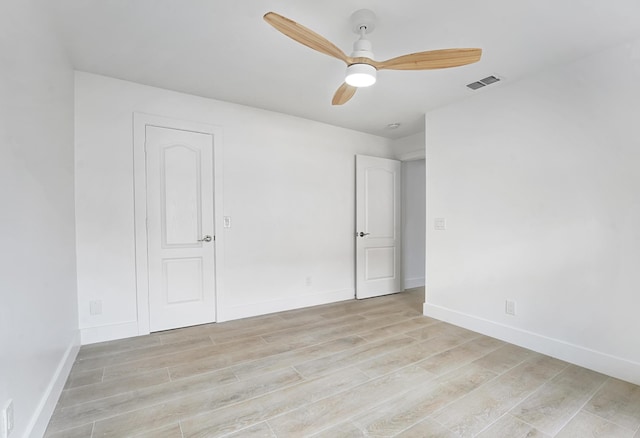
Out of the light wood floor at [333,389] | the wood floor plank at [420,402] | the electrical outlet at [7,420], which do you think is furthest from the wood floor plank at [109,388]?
the wood floor plank at [420,402]

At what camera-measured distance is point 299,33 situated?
154 centimetres

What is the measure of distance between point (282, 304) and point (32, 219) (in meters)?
2.61

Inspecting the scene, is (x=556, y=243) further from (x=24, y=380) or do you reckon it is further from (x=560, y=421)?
(x=24, y=380)

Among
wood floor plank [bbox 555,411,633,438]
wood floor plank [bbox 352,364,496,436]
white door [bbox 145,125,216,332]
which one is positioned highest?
white door [bbox 145,125,216,332]

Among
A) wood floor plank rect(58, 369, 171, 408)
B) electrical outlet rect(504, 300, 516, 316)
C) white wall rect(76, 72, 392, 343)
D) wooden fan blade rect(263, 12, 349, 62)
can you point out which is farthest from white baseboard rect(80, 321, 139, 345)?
electrical outlet rect(504, 300, 516, 316)

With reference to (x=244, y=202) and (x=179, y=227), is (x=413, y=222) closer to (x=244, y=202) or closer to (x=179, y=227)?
(x=244, y=202)

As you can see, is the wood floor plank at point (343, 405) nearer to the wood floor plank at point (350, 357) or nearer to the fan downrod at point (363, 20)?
the wood floor plank at point (350, 357)

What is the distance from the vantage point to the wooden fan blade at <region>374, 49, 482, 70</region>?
5.57 ft

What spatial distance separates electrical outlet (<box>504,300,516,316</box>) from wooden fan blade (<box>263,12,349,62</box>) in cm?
259

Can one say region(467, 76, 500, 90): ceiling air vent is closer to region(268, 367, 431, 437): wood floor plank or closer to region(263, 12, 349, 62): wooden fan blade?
region(263, 12, 349, 62): wooden fan blade

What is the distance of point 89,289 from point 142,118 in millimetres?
1658

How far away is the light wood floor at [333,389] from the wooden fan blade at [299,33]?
2099 millimetres

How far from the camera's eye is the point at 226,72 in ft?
8.68

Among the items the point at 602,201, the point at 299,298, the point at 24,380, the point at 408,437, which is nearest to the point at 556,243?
the point at 602,201
